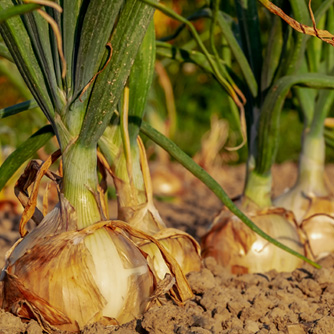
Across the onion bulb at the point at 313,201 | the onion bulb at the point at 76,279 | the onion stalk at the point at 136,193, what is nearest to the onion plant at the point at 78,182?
the onion bulb at the point at 76,279

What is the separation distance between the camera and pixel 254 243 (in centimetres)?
147

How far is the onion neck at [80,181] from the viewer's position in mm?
1068

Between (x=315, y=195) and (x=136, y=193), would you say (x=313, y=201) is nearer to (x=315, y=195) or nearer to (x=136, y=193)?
(x=315, y=195)

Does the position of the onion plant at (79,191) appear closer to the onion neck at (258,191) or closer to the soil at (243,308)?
the soil at (243,308)

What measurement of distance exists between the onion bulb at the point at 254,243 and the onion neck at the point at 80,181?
52 cm

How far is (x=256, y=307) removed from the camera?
1.16m

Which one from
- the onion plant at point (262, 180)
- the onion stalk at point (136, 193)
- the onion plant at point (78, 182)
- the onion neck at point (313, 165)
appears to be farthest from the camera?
the onion neck at point (313, 165)

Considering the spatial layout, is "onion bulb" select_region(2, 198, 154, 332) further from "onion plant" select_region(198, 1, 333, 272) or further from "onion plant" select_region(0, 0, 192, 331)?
"onion plant" select_region(198, 1, 333, 272)

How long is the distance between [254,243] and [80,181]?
58 centimetres

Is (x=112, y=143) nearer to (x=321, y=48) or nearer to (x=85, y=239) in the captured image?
(x=85, y=239)

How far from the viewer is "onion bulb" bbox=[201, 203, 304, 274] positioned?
147 centimetres

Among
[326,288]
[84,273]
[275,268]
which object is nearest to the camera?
[84,273]

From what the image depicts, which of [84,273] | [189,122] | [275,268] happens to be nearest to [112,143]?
[84,273]

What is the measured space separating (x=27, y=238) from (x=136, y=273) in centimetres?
22
